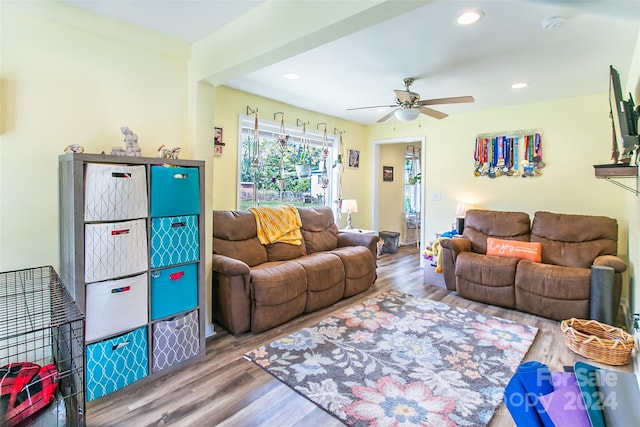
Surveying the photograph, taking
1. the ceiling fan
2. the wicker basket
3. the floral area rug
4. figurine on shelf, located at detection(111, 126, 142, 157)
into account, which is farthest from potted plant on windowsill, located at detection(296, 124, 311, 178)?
the wicker basket

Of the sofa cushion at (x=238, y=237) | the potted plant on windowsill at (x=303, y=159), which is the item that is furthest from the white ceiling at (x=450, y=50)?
the sofa cushion at (x=238, y=237)

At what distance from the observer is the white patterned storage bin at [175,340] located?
213 centimetres

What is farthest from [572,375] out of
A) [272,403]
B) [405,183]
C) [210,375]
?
[405,183]

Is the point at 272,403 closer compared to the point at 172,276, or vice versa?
the point at 272,403

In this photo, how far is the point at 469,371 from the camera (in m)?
2.21

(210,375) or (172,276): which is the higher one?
(172,276)

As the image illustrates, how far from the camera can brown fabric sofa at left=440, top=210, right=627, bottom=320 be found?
2.94 meters

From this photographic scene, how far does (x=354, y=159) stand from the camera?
567 cm

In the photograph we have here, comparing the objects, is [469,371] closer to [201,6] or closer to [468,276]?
[468,276]

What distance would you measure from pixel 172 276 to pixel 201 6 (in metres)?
1.76

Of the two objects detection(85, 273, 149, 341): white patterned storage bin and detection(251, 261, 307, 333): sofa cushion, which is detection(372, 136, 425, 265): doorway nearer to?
detection(251, 261, 307, 333): sofa cushion

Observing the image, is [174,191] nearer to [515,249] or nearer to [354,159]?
[515,249]

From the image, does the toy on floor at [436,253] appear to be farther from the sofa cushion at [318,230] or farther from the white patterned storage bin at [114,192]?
the white patterned storage bin at [114,192]

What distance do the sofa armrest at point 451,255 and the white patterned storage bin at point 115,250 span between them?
126 inches
